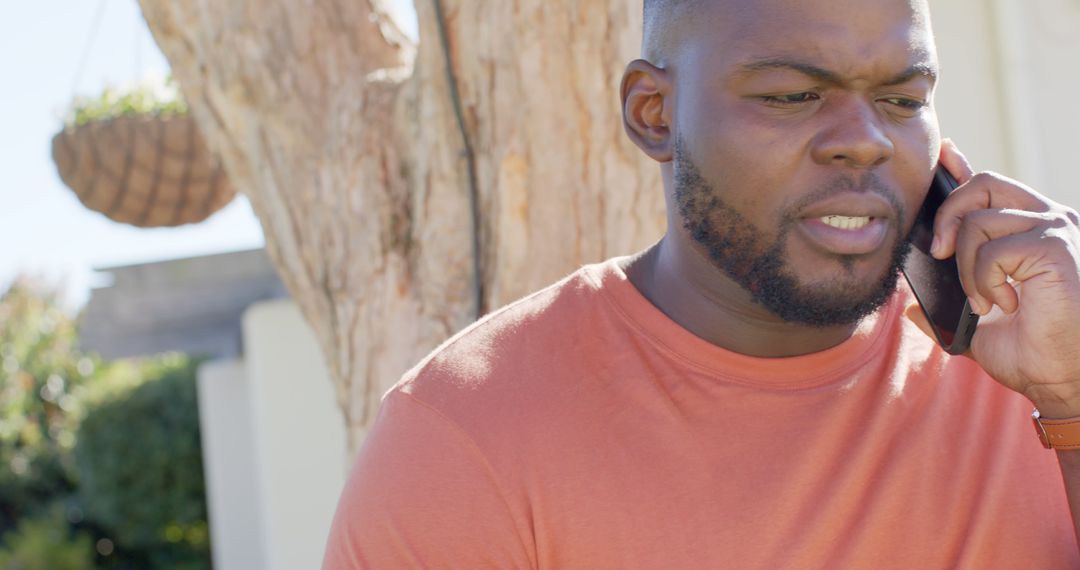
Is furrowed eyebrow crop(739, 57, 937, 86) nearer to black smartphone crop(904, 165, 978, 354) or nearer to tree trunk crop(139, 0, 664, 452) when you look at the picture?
black smartphone crop(904, 165, 978, 354)

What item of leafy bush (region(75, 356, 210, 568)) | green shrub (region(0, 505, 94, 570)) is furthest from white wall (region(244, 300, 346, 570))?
green shrub (region(0, 505, 94, 570))

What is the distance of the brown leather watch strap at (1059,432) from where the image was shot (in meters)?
2.12

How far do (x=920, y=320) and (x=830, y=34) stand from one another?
0.54 m

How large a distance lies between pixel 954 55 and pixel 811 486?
3.33 metres

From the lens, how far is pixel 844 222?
212cm

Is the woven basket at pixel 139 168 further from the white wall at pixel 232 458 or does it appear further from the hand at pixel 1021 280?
the white wall at pixel 232 458

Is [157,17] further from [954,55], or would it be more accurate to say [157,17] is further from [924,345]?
[954,55]

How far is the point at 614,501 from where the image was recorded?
6.71 ft

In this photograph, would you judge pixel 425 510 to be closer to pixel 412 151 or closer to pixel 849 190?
pixel 849 190

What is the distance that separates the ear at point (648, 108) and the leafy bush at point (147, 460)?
1232 centimetres

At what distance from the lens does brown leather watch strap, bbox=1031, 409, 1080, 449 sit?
212 cm

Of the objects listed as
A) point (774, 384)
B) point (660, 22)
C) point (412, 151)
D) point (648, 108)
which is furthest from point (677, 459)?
point (412, 151)

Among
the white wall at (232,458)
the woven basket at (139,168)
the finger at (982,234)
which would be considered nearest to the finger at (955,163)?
the finger at (982,234)

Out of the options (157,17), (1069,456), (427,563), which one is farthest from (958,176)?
(157,17)
